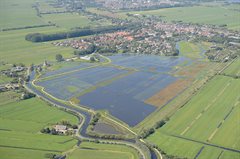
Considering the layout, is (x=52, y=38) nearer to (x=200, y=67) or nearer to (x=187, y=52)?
(x=187, y=52)

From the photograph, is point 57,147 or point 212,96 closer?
point 57,147

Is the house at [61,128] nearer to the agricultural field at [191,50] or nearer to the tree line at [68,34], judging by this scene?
the agricultural field at [191,50]

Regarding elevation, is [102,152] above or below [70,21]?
below

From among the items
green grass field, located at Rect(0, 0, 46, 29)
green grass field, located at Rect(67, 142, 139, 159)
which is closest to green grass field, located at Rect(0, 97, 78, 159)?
green grass field, located at Rect(67, 142, 139, 159)

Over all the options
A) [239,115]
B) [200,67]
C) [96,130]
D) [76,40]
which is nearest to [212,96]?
[239,115]

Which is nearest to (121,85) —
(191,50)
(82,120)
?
(82,120)

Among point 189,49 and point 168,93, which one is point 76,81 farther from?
point 189,49
